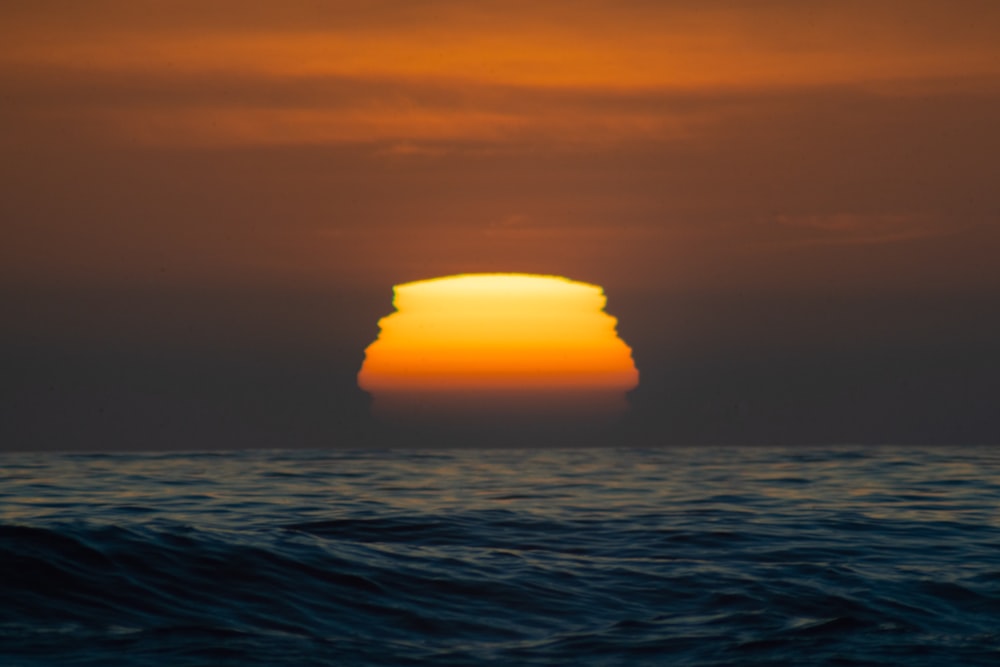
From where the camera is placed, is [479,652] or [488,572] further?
[488,572]

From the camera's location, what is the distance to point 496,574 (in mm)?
17578

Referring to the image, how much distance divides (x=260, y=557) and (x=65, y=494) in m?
9.60

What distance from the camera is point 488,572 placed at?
58.1 feet

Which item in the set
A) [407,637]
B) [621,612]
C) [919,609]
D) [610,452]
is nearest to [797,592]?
[919,609]

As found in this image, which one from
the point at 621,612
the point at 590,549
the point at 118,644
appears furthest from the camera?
the point at 590,549

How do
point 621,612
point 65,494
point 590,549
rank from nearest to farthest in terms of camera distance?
point 621,612
point 590,549
point 65,494

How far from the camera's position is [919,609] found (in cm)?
1609

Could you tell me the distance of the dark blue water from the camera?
14.1 meters

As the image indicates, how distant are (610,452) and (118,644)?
2823 centimetres

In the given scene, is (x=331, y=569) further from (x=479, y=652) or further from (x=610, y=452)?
(x=610, y=452)

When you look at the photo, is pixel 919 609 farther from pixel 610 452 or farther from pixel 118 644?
pixel 610 452

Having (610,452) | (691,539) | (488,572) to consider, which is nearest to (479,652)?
(488,572)

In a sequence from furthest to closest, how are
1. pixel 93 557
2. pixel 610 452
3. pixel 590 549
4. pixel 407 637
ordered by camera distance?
pixel 610 452, pixel 590 549, pixel 93 557, pixel 407 637

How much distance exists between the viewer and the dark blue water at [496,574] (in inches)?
554
